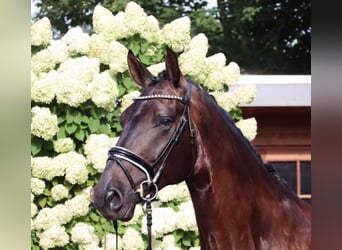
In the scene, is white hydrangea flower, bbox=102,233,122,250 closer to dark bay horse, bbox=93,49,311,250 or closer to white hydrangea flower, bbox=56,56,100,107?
white hydrangea flower, bbox=56,56,100,107

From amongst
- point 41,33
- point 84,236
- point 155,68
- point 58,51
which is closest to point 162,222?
point 84,236

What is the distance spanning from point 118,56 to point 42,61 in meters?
0.49

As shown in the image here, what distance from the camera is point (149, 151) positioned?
6.16 ft

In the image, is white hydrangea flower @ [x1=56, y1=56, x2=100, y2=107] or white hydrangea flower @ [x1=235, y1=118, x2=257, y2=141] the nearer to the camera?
white hydrangea flower @ [x1=56, y1=56, x2=100, y2=107]

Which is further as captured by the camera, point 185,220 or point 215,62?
point 215,62

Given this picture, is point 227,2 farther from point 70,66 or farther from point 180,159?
point 180,159

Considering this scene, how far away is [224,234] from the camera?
194 cm

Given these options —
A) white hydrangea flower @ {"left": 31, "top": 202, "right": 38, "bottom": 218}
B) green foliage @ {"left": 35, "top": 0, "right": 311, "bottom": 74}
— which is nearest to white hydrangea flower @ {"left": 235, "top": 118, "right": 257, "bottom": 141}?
white hydrangea flower @ {"left": 31, "top": 202, "right": 38, "bottom": 218}

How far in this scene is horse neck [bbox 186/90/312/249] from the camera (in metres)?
1.95

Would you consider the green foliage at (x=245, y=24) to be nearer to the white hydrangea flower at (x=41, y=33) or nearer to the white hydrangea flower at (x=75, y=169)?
the white hydrangea flower at (x=41, y=33)

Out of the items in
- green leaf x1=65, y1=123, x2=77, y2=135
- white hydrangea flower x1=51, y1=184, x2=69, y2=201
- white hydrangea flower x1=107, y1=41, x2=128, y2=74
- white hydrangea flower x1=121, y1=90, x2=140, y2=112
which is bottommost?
white hydrangea flower x1=51, y1=184, x2=69, y2=201

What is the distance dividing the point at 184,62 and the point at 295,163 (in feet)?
5.63

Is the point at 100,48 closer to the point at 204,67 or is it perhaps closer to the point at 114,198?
the point at 204,67
